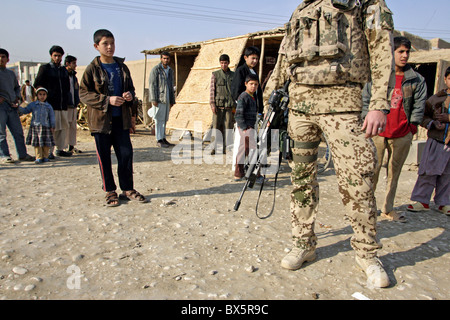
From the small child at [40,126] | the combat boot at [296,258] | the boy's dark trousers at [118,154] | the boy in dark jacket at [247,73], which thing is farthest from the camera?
the small child at [40,126]

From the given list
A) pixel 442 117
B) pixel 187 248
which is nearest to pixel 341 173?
pixel 187 248

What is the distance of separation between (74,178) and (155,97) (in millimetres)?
3182

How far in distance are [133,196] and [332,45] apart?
2.79 meters

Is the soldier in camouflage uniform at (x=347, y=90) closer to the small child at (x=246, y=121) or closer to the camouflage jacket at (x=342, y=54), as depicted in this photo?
the camouflage jacket at (x=342, y=54)

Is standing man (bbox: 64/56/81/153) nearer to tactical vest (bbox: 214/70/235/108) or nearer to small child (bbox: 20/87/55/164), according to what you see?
small child (bbox: 20/87/55/164)

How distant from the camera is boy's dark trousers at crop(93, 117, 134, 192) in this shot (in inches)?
149

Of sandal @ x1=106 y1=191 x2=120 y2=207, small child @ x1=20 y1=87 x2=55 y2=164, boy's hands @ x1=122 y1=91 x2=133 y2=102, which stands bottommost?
sandal @ x1=106 y1=191 x2=120 y2=207

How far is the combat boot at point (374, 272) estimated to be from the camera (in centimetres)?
217

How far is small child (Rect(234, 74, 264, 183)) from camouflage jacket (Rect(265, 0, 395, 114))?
2.36 meters

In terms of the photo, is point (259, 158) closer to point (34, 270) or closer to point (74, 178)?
point (34, 270)

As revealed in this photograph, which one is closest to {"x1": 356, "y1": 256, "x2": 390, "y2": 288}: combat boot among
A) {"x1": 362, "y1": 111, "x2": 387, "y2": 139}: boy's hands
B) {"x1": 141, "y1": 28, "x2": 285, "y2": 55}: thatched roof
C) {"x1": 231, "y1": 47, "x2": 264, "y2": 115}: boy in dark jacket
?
{"x1": 362, "y1": 111, "x2": 387, "y2": 139}: boy's hands

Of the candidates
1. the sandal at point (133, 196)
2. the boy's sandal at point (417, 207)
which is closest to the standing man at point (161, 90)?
the sandal at point (133, 196)

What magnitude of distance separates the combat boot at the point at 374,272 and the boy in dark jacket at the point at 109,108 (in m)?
2.51

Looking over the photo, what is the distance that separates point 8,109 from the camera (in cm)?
589
